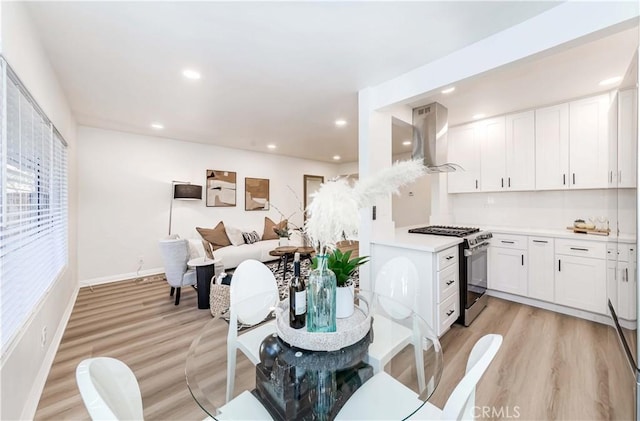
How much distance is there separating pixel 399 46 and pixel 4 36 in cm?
238

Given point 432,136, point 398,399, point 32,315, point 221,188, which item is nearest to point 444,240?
point 432,136

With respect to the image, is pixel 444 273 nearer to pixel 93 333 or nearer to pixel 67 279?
pixel 93 333

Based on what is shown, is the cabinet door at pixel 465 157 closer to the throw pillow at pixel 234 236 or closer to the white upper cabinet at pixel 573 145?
the white upper cabinet at pixel 573 145

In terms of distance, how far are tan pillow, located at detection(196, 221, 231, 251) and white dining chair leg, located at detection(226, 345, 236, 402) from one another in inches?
137

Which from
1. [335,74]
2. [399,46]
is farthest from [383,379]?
[335,74]

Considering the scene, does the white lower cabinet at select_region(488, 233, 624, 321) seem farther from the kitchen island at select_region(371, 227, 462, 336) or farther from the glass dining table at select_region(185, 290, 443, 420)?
the glass dining table at select_region(185, 290, 443, 420)

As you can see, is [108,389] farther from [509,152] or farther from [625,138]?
[509,152]

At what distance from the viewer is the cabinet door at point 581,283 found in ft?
8.75

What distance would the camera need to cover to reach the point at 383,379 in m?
1.18

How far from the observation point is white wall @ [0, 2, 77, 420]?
4.45 ft

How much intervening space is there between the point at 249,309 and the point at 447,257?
1.80 meters

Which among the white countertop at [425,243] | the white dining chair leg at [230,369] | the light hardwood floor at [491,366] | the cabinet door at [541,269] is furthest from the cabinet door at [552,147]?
the white dining chair leg at [230,369]

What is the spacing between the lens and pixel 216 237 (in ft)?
15.6

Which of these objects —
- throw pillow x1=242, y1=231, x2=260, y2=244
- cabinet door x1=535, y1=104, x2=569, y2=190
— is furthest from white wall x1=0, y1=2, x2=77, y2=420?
cabinet door x1=535, y1=104, x2=569, y2=190
